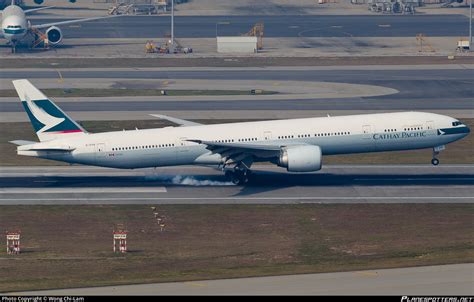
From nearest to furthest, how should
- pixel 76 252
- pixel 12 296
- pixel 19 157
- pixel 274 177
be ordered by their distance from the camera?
pixel 12 296 → pixel 76 252 → pixel 274 177 → pixel 19 157

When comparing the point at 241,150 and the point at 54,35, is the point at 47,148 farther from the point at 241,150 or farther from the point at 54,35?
the point at 54,35

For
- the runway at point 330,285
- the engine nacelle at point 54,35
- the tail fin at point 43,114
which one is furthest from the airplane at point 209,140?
the engine nacelle at point 54,35

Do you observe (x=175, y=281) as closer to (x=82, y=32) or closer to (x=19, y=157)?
(x=19, y=157)

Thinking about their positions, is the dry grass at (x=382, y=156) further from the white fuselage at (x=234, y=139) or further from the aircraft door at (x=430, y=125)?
the white fuselage at (x=234, y=139)

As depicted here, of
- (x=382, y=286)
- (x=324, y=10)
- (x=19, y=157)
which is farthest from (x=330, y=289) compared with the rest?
(x=324, y=10)

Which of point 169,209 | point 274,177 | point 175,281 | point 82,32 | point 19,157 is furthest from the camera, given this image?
point 82,32

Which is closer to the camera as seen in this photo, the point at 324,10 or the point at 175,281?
the point at 175,281
